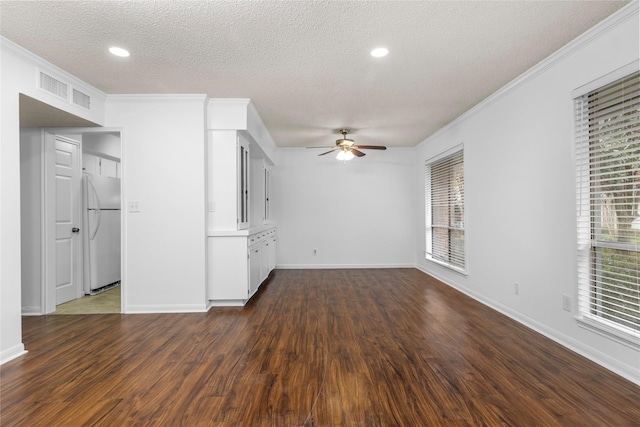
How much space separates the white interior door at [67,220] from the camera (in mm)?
4191

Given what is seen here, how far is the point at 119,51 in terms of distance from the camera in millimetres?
2865

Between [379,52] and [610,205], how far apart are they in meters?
2.17

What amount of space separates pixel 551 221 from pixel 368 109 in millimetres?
2520

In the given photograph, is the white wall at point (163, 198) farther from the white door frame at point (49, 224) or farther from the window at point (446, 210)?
the window at point (446, 210)

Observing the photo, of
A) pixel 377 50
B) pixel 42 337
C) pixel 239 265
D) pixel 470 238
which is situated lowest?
pixel 42 337

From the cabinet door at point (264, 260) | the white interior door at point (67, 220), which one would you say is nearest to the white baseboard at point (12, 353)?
the white interior door at point (67, 220)

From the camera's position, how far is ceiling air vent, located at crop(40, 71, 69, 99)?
3047 mm

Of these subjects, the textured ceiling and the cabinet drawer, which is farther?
the cabinet drawer

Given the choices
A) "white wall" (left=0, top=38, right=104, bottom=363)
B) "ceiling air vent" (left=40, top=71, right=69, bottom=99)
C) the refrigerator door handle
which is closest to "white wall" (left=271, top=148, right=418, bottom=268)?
the refrigerator door handle

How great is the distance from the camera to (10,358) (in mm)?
2617

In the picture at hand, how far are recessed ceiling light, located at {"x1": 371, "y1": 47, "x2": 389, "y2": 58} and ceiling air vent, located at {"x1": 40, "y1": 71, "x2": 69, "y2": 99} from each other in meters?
3.00

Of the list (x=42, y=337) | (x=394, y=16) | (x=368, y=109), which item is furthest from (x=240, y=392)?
(x=368, y=109)

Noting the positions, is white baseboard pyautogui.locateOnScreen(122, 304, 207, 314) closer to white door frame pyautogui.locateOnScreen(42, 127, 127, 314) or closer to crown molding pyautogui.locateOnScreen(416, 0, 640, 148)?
white door frame pyautogui.locateOnScreen(42, 127, 127, 314)

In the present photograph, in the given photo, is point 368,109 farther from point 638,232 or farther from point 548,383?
point 548,383
